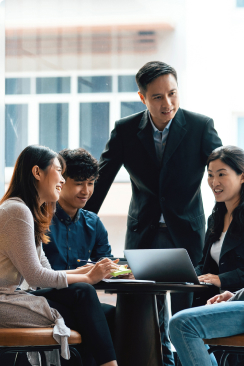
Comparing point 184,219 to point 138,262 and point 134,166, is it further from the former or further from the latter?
point 138,262

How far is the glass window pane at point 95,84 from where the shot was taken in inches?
147

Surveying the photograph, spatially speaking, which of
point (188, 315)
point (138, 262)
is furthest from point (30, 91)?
point (188, 315)

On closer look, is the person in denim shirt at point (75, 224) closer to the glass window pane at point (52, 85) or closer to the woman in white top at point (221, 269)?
the woman in white top at point (221, 269)

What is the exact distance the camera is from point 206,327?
141 centimetres

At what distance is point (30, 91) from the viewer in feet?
12.5

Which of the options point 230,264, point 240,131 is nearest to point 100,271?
point 230,264

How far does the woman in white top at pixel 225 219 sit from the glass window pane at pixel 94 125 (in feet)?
6.09

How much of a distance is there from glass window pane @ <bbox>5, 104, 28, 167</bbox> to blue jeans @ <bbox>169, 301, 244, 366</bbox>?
8.61ft

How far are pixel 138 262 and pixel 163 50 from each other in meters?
2.48

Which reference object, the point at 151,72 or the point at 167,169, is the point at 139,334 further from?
the point at 151,72

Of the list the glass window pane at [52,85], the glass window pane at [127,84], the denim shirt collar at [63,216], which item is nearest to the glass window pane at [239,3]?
the glass window pane at [127,84]

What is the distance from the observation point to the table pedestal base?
1661 mm

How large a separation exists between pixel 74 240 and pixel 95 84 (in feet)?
6.72

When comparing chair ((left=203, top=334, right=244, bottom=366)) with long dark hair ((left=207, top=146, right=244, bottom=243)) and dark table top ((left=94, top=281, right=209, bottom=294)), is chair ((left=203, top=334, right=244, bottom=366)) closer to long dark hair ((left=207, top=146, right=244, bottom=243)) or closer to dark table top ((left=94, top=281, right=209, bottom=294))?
dark table top ((left=94, top=281, right=209, bottom=294))
